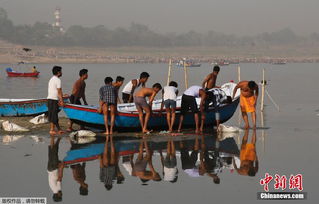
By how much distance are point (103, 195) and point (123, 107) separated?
883 centimetres

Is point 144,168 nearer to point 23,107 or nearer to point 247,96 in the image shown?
point 247,96

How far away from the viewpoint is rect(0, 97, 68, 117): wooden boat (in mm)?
22141

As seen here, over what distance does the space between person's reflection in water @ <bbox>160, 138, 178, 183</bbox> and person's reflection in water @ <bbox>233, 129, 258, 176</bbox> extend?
1.38 metres

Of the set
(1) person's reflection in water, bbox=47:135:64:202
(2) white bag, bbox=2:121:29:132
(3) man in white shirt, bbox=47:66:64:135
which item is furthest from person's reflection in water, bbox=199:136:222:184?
(2) white bag, bbox=2:121:29:132

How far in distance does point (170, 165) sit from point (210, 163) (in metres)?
0.94

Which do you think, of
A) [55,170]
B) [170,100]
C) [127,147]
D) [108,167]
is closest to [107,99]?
[170,100]

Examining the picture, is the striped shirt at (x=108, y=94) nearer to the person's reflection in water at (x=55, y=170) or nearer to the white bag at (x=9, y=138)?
the person's reflection in water at (x=55, y=170)

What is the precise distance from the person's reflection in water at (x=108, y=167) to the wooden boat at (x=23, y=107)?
668cm

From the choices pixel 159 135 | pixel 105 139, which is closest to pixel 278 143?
pixel 159 135

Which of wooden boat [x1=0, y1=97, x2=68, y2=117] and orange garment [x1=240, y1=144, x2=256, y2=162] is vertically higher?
wooden boat [x1=0, y1=97, x2=68, y2=117]

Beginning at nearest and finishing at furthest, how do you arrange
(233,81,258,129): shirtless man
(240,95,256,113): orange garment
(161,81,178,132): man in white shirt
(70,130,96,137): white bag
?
1. (70,130,96,137): white bag
2. (161,81,178,132): man in white shirt
3. (233,81,258,129): shirtless man
4. (240,95,256,113): orange garment

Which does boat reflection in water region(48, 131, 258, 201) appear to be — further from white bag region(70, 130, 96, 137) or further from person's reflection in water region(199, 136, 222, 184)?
white bag region(70, 130, 96, 137)

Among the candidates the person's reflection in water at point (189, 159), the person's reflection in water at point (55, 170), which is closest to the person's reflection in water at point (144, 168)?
the person's reflection in water at point (189, 159)

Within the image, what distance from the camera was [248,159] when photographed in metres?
14.4
